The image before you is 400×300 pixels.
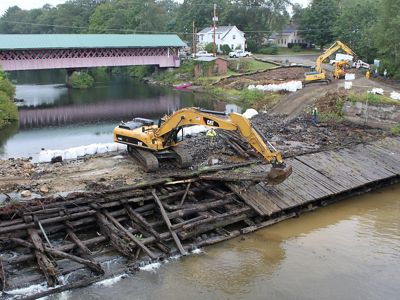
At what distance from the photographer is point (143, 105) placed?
45.2 metres

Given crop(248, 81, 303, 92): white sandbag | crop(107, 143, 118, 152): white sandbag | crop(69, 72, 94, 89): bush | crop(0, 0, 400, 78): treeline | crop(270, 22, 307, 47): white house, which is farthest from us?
crop(270, 22, 307, 47): white house

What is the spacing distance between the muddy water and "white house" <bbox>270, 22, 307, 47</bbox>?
69.8 meters

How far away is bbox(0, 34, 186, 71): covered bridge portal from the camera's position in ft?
165

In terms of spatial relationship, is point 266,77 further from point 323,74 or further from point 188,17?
point 188,17

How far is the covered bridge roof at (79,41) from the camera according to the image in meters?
49.9

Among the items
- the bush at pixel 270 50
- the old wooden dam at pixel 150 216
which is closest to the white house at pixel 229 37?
the bush at pixel 270 50

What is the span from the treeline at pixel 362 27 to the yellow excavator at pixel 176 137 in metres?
24.5

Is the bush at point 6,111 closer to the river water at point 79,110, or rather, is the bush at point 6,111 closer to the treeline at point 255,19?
the river water at point 79,110

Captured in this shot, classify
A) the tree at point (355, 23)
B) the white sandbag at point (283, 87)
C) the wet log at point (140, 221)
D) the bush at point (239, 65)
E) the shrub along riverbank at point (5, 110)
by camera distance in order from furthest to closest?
the bush at point (239, 65) < the tree at point (355, 23) < the white sandbag at point (283, 87) < the shrub along riverbank at point (5, 110) < the wet log at point (140, 221)

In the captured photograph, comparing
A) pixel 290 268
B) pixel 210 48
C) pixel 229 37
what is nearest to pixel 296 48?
pixel 229 37

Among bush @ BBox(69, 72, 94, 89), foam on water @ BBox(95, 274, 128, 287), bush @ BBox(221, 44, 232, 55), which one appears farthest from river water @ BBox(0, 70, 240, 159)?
bush @ BBox(221, 44, 232, 55)

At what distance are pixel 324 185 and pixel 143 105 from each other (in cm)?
2930

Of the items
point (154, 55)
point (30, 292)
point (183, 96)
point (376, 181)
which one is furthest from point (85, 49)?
point (30, 292)

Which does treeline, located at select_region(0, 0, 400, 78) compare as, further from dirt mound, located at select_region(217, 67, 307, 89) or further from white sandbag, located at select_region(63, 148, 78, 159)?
white sandbag, located at select_region(63, 148, 78, 159)
